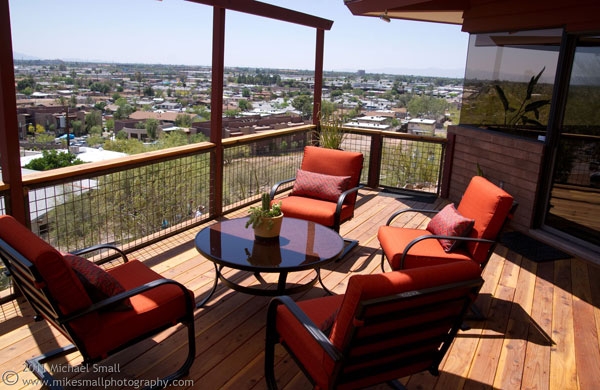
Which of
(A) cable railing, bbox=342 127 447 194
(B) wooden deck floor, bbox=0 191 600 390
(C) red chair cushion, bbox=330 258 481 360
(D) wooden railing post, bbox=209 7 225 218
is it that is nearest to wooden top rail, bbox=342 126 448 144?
(A) cable railing, bbox=342 127 447 194

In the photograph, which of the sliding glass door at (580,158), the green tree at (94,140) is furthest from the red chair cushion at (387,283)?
the green tree at (94,140)

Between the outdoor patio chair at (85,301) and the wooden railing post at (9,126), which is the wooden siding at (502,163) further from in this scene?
the wooden railing post at (9,126)

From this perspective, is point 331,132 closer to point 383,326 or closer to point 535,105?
point 535,105

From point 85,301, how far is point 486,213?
8.88 feet

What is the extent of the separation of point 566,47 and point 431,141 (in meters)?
2.21

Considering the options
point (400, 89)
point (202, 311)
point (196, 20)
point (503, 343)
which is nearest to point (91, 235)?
point (202, 311)

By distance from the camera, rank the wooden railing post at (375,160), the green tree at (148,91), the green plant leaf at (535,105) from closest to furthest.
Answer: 1. the green plant leaf at (535,105)
2. the wooden railing post at (375,160)
3. the green tree at (148,91)

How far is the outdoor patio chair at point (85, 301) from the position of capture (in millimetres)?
1917

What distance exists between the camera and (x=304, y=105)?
7.20m

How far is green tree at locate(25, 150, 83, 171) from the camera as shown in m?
6.63

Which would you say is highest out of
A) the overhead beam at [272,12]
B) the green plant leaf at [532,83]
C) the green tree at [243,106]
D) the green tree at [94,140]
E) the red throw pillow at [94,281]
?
the overhead beam at [272,12]

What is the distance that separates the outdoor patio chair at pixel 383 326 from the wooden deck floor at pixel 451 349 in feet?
1.73

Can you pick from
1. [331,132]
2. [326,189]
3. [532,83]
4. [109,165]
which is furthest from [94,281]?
[532,83]

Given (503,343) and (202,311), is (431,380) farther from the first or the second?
(202,311)
